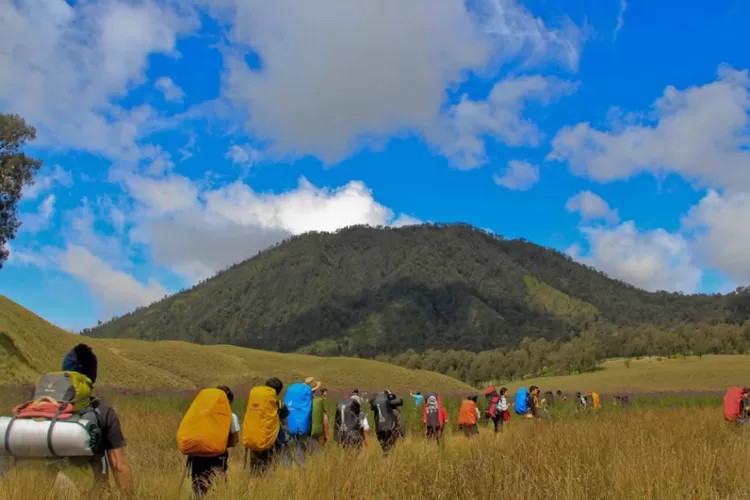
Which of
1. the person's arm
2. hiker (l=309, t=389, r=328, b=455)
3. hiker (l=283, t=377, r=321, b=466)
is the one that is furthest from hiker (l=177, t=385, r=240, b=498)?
hiker (l=309, t=389, r=328, b=455)

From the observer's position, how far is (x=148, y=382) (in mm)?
38469

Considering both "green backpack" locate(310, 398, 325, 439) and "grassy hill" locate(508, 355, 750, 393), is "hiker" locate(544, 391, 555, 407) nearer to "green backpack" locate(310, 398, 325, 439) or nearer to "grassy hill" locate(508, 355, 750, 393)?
"green backpack" locate(310, 398, 325, 439)

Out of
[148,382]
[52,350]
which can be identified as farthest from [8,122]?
[148,382]

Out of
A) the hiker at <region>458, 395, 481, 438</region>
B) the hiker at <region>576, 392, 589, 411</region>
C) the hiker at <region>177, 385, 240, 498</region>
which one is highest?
the hiker at <region>177, 385, 240, 498</region>

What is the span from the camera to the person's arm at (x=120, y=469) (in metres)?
3.89

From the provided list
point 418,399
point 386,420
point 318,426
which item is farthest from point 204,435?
point 418,399

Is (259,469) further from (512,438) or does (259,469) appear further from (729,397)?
(729,397)

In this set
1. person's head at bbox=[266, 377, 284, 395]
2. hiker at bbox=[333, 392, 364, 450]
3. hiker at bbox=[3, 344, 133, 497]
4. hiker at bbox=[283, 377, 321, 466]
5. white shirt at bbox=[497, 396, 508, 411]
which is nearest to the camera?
hiker at bbox=[3, 344, 133, 497]

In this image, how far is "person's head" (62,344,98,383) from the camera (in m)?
4.10

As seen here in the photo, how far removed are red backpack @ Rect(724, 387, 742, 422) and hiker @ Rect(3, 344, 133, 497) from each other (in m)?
10.3

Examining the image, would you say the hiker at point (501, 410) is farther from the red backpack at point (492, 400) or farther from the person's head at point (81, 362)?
the person's head at point (81, 362)

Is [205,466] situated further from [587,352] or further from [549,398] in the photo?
[587,352]

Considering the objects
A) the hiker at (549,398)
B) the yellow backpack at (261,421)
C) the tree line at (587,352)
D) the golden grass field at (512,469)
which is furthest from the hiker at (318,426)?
the tree line at (587,352)

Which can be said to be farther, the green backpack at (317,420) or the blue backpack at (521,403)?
the blue backpack at (521,403)
